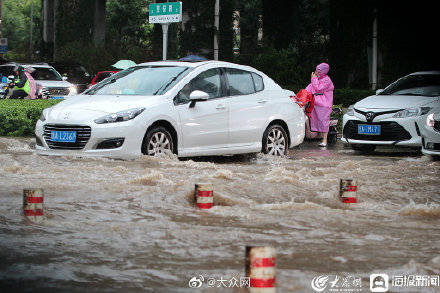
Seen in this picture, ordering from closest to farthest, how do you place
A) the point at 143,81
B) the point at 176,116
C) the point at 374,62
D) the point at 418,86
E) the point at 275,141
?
the point at 176,116 < the point at 143,81 < the point at 275,141 < the point at 418,86 < the point at 374,62

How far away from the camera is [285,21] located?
3562cm

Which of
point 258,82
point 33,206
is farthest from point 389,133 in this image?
point 33,206

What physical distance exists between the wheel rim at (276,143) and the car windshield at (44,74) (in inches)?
570

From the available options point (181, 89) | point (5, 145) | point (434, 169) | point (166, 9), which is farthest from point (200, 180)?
point (166, 9)

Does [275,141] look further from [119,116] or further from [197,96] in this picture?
[119,116]

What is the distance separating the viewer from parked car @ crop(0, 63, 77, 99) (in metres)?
25.6

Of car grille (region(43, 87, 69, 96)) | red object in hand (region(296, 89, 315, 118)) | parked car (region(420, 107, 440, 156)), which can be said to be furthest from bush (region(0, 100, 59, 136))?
parked car (region(420, 107, 440, 156))

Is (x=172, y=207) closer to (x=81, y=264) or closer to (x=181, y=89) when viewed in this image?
(x=81, y=264)

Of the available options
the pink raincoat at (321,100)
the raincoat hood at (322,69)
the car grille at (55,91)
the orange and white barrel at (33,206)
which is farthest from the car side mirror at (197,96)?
the car grille at (55,91)

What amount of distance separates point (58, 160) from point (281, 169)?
10.1 feet

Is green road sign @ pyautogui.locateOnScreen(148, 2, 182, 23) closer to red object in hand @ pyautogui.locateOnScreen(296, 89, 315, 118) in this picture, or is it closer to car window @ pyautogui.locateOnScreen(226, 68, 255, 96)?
red object in hand @ pyautogui.locateOnScreen(296, 89, 315, 118)

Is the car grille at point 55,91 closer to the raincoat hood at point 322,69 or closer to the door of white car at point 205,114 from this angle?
the raincoat hood at point 322,69

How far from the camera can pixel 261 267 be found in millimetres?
4910

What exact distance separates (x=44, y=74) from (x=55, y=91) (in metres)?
1.80
